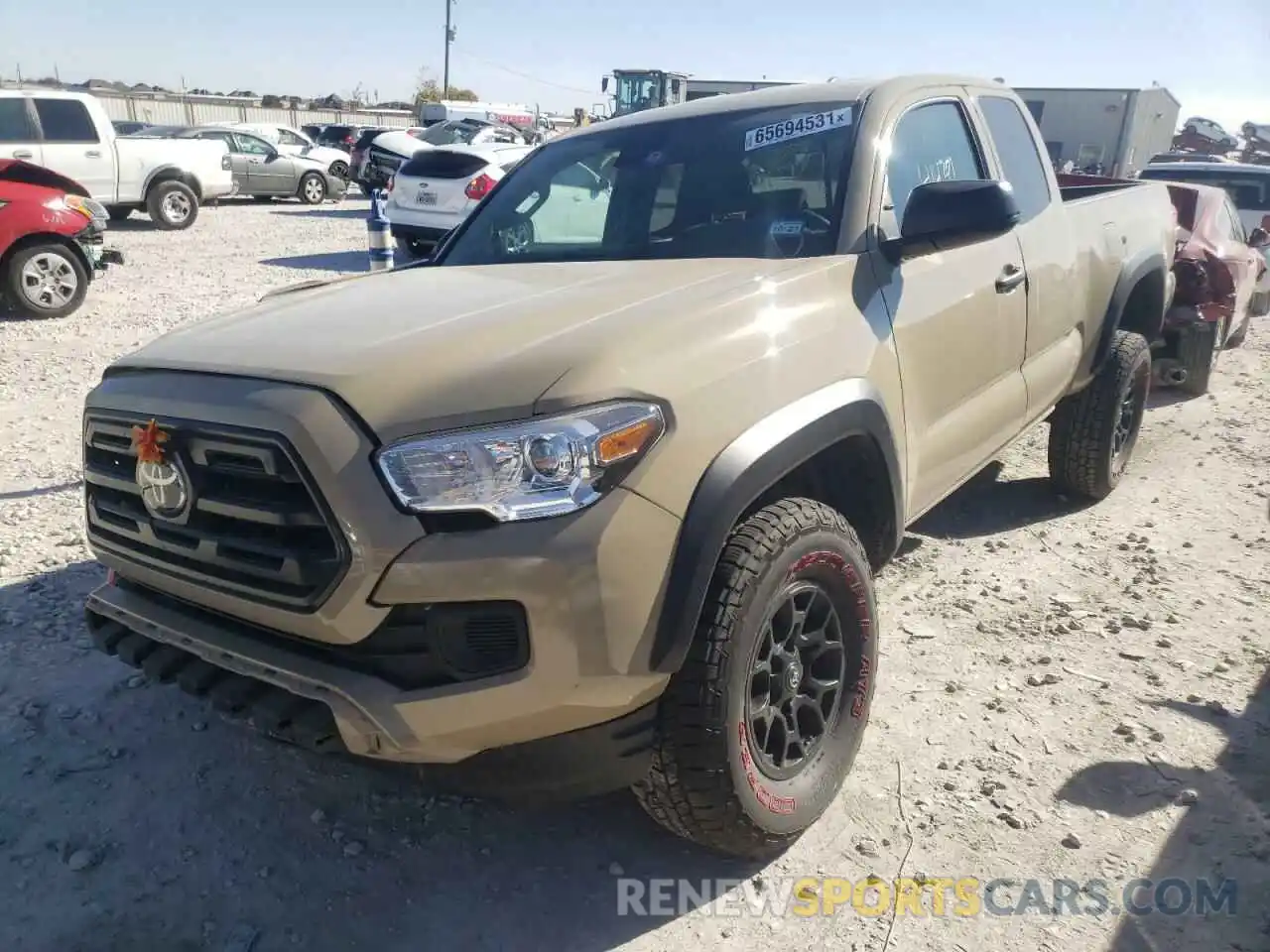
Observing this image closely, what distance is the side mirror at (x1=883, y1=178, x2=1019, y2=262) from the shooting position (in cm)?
280

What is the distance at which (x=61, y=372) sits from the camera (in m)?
7.07

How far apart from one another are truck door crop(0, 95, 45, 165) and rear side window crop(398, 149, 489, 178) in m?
5.01

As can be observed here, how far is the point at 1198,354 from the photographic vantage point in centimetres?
740

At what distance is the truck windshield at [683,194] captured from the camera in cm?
304

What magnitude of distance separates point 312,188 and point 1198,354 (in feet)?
59.9

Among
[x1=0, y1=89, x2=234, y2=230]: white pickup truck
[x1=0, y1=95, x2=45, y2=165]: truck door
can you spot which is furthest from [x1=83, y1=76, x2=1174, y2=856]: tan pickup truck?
[x1=0, y1=95, x2=45, y2=165]: truck door

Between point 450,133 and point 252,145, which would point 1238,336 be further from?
point 252,145

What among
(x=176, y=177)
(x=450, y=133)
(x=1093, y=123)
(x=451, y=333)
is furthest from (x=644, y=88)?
(x=451, y=333)

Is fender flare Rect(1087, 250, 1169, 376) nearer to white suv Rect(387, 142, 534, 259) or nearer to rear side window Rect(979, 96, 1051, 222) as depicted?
rear side window Rect(979, 96, 1051, 222)

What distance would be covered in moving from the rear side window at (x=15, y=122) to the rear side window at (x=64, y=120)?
0.52 ft

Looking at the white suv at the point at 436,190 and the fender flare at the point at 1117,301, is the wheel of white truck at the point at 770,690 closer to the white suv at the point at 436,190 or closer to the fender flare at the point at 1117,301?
the fender flare at the point at 1117,301

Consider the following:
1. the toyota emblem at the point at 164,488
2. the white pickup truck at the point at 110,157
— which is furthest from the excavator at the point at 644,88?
the toyota emblem at the point at 164,488

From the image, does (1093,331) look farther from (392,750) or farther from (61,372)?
(61,372)

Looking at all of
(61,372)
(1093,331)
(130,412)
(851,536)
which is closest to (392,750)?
(130,412)
